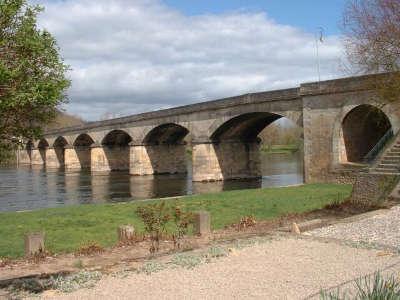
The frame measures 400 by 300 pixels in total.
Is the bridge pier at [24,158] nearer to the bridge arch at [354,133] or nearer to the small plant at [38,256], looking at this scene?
the bridge arch at [354,133]

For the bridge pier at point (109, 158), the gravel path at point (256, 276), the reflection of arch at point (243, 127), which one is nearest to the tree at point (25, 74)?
the gravel path at point (256, 276)

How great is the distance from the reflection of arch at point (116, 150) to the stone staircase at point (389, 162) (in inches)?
1910

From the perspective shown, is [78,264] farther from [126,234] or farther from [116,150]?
[116,150]

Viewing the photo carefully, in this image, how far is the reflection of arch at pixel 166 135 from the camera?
54875mm

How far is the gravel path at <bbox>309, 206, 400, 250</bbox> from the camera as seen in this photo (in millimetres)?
10523

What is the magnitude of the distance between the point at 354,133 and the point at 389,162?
10.3 m

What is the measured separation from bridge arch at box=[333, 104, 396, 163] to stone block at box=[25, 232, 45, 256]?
21.1 m

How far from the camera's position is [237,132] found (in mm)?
45312

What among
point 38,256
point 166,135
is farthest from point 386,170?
point 166,135

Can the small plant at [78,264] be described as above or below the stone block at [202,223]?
below

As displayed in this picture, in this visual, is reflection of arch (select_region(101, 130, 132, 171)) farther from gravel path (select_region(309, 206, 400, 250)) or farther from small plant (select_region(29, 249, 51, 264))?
small plant (select_region(29, 249, 51, 264))

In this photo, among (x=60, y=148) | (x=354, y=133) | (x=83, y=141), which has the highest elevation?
(x=83, y=141)

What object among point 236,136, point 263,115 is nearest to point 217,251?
point 263,115

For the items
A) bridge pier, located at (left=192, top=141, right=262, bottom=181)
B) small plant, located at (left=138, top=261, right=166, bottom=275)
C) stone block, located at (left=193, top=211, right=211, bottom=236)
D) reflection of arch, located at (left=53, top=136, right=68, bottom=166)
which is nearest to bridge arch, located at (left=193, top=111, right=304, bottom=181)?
bridge pier, located at (left=192, top=141, right=262, bottom=181)
